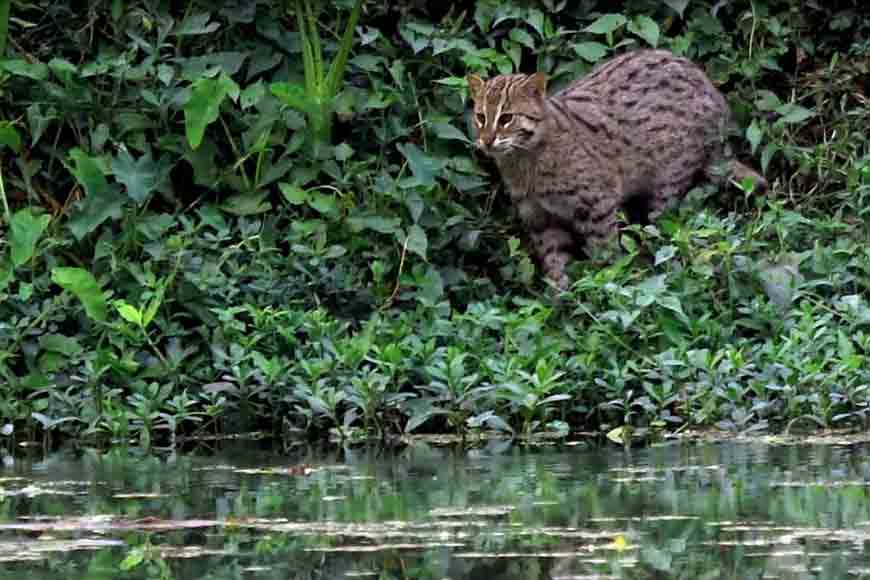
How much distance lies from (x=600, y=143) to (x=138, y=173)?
237cm

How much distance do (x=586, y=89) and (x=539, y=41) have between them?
49cm

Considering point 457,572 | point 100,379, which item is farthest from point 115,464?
point 457,572

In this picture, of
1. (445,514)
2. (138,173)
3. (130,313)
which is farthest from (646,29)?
(445,514)

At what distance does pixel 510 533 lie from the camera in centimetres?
646

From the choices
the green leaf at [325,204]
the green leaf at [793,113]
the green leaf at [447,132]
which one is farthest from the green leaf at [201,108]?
the green leaf at [793,113]

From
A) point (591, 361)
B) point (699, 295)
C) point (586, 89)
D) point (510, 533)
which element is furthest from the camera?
point (586, 89)

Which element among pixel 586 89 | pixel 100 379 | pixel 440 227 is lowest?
pixel 100 379

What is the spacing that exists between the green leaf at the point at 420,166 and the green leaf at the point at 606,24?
137 cm

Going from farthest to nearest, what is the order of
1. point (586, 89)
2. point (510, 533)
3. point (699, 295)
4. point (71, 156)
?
point (586, 89)
point (71, 156)
point (699, 295)
point (510, 533)

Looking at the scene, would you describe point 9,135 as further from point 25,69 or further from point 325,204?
point 325,204

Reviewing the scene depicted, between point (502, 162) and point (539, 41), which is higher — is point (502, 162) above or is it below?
below

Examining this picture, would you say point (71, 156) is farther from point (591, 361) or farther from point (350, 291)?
point (591, 361)

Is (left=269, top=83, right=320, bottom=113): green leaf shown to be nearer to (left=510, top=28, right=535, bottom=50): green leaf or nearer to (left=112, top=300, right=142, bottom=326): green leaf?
(left=510, top=28, right=535, bottom=50): green leaf

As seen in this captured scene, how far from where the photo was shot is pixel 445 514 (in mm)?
Result: 6789
